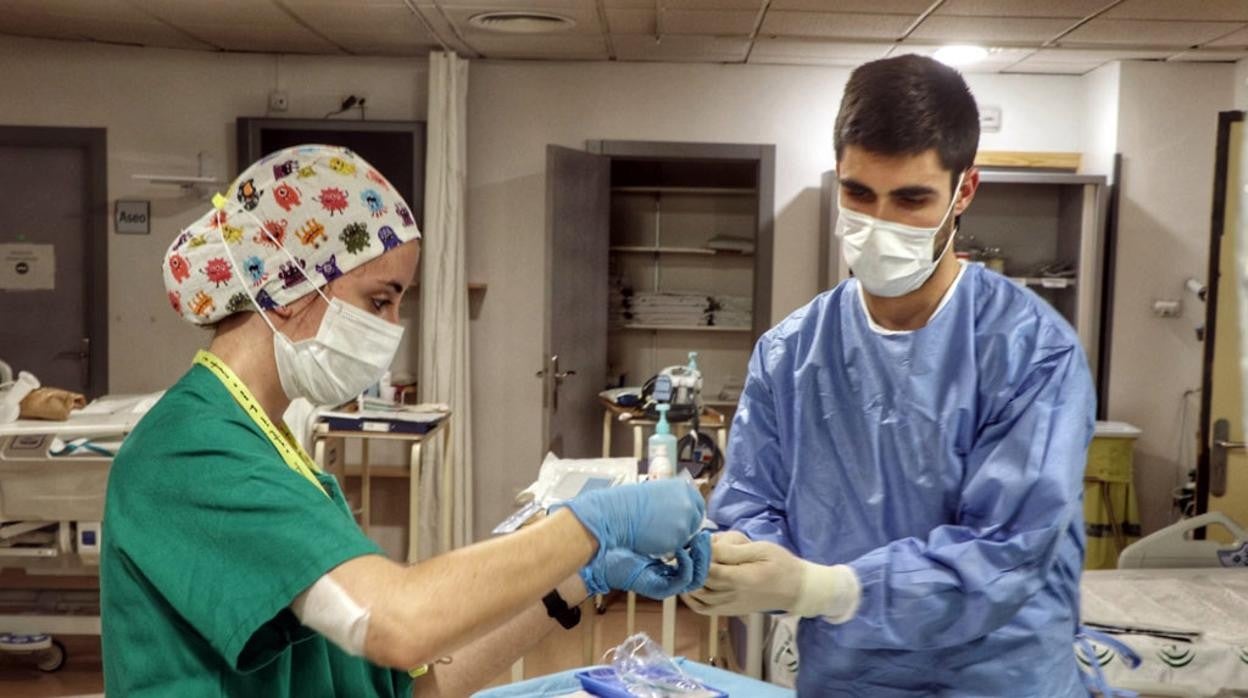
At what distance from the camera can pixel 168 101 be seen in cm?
545

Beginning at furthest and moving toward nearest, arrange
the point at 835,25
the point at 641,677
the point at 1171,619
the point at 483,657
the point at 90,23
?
1. the point at 90,23
2. the point at 835,25
3. the point at 1171,619
4. the point at 641,677
5. the point at 483,657

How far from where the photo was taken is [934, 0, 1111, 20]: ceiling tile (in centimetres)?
398

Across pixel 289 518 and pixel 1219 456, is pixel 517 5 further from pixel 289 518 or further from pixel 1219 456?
pixel 289 518

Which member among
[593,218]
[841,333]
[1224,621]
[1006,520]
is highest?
[593,218]

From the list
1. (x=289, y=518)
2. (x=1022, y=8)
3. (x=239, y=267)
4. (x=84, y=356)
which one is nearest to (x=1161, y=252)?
(x=1022, y=8)

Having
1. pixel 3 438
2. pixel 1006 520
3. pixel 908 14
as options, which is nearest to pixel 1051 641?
pixel 1006 520

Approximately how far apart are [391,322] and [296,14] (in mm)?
3511

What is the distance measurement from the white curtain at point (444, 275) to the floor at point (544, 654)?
2.94 ft

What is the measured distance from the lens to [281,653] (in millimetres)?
1150

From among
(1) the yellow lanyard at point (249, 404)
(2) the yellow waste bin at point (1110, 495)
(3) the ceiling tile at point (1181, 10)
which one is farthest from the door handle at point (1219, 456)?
(1) the yellow lanyard at point (249, 404)

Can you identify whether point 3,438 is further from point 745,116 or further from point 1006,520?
point 745,116

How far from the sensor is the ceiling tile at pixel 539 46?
486cm

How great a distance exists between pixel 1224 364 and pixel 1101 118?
1.66m

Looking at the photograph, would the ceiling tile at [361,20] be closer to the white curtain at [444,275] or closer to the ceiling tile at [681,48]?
the white curtain at [444,275]
